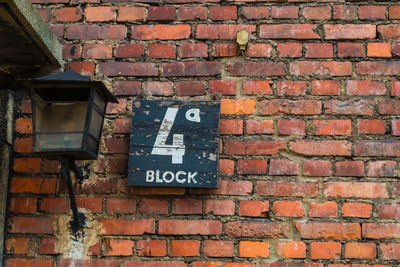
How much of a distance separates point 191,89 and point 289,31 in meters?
0.51

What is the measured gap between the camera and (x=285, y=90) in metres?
2.23

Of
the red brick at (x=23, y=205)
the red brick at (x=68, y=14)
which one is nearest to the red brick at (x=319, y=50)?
the red brick at (x=68, y=14)

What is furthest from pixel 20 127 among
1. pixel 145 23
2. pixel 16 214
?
pixel 145 23

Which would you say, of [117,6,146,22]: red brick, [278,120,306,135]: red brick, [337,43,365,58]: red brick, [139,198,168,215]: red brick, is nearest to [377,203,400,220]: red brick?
[278,120,306,135]: red brick

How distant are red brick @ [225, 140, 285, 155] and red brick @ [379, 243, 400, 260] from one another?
1.90 feet

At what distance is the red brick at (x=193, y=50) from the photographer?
7.50ft

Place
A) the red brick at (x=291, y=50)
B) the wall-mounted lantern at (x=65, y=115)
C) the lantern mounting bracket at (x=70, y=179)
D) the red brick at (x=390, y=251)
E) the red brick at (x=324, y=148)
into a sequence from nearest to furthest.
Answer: the wall-mounted lantern at (x=65, y=115)
the lantern mounting bracket at (x=70, y=179)
the red brick at (x=390, y=251)
the red brick at (x=324, y=148)
the red brick at (x=291, y=50)

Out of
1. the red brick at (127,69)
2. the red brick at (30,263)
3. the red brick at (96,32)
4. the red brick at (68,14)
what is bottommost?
the red brick at (30,263)

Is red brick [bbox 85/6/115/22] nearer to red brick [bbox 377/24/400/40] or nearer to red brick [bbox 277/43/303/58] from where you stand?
red brick [bbox 277/43/303/58]

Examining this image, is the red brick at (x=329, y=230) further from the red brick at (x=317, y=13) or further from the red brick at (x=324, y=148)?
the red brick at (x=317, y=13)

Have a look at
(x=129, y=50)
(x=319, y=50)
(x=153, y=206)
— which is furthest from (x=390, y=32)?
(x=153, y=206)

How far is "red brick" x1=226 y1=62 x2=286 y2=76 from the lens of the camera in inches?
88.6

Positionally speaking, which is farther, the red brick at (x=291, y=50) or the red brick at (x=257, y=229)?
the red brick at (x=291, y=50)

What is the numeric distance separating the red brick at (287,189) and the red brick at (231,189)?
5 centimetres
